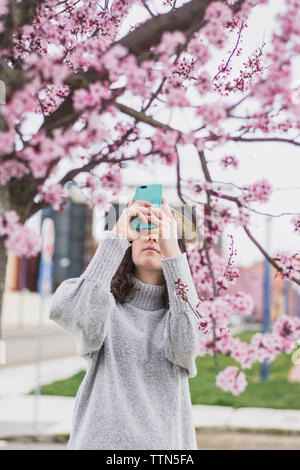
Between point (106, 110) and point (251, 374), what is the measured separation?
13.8 metres

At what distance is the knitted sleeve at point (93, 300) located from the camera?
5.92 feet

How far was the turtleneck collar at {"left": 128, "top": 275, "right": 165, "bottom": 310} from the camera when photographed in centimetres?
207

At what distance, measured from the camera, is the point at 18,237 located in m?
1.14

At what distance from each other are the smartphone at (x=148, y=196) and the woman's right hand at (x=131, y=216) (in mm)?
17

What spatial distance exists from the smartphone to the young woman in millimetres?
23

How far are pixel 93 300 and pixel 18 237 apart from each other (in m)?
0.71

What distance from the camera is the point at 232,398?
973 cm

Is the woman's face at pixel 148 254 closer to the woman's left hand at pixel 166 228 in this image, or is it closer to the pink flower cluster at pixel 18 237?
the woman's left hand at pixel 166 228

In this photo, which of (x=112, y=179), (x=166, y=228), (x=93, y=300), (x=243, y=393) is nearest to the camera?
(x=112, y=179)

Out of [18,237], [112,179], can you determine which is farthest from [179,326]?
[18,237]

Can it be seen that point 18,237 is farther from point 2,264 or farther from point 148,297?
point 148,297
